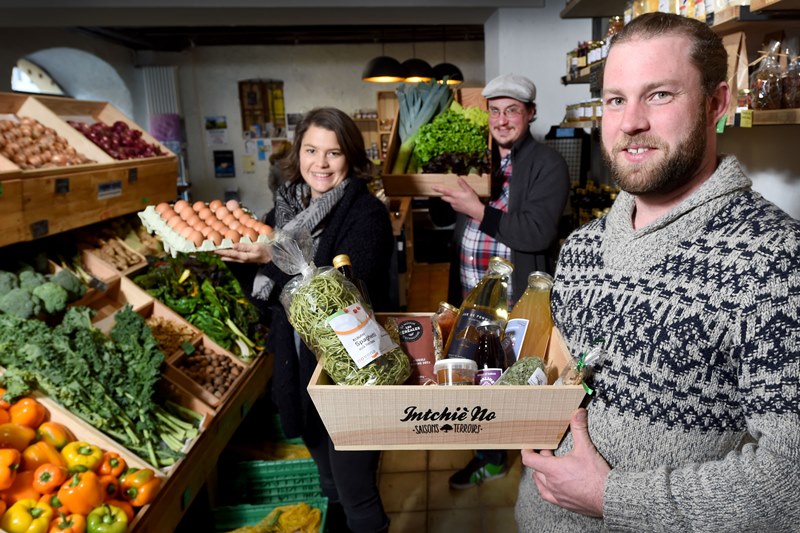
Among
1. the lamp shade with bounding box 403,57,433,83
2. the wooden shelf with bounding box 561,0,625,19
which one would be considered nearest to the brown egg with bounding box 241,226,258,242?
the wooden shelf with bounding box 561,0,625,19

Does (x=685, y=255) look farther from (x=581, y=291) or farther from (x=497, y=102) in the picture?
(x=497, y=102)

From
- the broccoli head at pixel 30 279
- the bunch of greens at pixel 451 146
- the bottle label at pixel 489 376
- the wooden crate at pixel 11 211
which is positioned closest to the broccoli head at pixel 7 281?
the broccoli head at pixel 30 279

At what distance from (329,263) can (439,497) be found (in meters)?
1.70

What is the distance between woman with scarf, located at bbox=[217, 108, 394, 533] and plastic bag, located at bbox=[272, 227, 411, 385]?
729 mm

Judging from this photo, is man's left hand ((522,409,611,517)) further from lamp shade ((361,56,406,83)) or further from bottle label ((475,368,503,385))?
lamp shade ((361,56,406,83))

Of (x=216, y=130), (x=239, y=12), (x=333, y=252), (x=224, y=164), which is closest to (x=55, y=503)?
(x=333, y=252)

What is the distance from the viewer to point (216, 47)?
10.3 meters

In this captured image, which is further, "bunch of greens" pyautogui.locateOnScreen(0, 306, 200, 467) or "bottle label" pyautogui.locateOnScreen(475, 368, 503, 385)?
"bunch of greens" pyautogui.locateOnScreen(0, 306, 200, 467)

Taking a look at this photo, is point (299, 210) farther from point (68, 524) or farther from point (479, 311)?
point (68, 524)

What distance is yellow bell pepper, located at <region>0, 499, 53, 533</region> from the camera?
163 centimetres

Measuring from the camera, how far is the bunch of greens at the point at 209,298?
3068mm

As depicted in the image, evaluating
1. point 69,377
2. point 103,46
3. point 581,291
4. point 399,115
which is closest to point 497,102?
point 399,115

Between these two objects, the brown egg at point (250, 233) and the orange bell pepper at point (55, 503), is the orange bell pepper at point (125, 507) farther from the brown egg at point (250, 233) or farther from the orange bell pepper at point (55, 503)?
the brown egg at point (250, 233)

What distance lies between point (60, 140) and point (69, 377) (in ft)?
4.58
